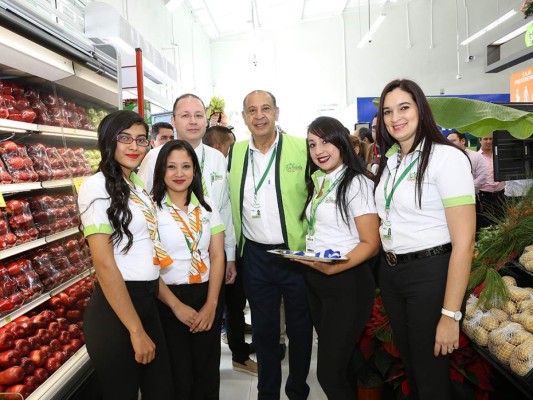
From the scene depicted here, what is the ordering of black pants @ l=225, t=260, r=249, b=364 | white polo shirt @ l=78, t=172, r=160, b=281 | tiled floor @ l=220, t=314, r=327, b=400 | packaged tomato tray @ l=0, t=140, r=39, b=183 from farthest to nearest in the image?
black pants @ l=225, t=260, r=249, b=364 → tiled floor @ l=220, t=314, r=327, b=400 → packaged tomato tray @ l=0, t=140, r=39, b=183 → white polo shirt @ l=78, t=172, r=160, b=281

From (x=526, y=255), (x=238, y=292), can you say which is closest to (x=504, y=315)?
(x=526, y=255)

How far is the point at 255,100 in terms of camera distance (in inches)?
104

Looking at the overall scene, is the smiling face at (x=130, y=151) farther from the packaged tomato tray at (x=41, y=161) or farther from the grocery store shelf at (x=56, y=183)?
the packaged tomato tray at (x=41, y=161)

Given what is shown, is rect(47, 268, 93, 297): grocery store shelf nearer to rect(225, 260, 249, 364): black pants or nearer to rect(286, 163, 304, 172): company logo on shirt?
rect(225, 260, 249, 364): black pants

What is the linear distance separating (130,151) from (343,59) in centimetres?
1256

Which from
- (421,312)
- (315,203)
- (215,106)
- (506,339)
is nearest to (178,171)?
(315,203)

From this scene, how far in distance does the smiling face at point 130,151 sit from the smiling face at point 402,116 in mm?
1038

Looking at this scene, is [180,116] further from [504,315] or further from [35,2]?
[504,315]

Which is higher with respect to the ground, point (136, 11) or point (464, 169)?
point (136, 11)

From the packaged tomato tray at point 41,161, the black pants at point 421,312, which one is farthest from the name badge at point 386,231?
the packaged tomato tray at point 41,161

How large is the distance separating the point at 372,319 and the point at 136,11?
19.5 feet

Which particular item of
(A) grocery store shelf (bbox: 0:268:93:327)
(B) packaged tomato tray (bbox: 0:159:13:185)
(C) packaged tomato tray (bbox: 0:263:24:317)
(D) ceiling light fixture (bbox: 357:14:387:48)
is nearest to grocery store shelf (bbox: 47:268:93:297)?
(A) grocery store shelf (bbox: 0:268:93:327)

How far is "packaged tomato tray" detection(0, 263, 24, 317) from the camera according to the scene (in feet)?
7.06

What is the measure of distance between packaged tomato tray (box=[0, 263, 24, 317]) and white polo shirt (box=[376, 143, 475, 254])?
1.83 m
